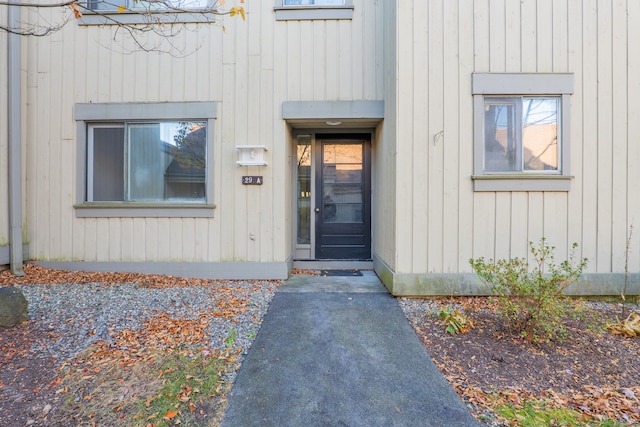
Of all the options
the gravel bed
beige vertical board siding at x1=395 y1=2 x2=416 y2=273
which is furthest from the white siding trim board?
beige vertical board siding at x1=395 y1=2 x2=416 y2=273

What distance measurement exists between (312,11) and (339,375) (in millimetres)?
4940

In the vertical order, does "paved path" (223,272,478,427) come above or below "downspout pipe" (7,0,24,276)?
below

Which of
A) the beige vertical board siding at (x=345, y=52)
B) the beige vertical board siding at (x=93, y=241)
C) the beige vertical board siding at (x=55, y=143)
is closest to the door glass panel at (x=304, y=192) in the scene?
the beige vertical board siding at (x=345, y=52)

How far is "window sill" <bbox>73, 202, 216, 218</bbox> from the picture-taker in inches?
184

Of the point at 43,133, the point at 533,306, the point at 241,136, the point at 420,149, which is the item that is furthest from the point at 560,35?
the point at 43,133

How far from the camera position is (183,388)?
2039 mm

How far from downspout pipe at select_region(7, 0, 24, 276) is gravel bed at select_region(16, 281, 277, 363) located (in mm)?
964

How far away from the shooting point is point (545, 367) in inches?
93.6

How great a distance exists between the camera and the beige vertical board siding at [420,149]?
389cm

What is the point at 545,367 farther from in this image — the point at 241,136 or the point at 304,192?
the point at 241,136

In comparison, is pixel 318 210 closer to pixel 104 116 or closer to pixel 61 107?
pixel 104 116

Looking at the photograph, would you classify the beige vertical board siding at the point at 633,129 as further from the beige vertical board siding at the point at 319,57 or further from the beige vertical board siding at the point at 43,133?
the beige vertical board siding at the point at 43,133

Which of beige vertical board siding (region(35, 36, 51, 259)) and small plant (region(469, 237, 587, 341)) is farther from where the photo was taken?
beige vertical board siding (region(35, 36, 51, 259))

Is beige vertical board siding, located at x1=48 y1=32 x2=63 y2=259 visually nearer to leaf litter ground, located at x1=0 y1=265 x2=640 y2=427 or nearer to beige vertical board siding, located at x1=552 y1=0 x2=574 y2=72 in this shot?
leaf litter ground, located at x1=0 y1=265 x2=640 y2=427
